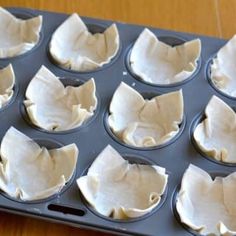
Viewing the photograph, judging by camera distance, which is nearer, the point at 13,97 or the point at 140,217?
the point at 140,217

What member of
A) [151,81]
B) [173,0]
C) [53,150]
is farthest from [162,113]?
[173,0]

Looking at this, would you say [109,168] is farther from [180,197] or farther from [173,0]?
[173,0]

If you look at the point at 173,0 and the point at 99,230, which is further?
the point at 173,0

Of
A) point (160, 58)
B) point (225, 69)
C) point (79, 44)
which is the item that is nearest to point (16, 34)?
point (79, 44)

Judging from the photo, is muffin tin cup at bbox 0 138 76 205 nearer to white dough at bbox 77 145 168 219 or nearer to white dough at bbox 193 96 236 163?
white dough at bbox 77 145 168 219

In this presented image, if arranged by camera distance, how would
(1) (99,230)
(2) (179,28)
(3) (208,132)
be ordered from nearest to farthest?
1. (1) (99,230)
2. (3) (208,132)
3. (2) (179,28)

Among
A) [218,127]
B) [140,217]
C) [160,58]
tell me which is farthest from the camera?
[160,58]

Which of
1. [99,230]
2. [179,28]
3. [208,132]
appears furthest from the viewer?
[179,28]

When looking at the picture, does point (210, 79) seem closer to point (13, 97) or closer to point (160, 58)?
point (160, 58)
